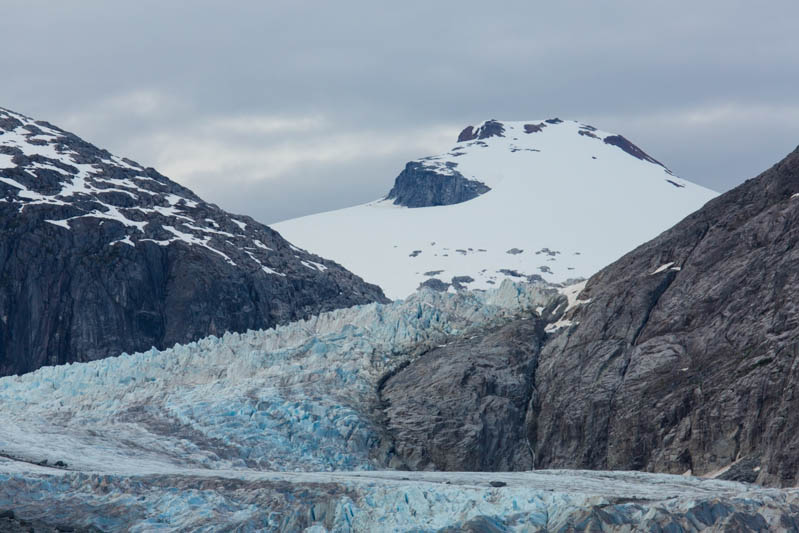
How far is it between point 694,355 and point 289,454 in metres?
26.7

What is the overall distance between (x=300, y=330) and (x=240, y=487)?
3376 centimetres

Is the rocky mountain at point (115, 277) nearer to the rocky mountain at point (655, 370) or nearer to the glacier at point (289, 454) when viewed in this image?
the glacier at point (289, 454)

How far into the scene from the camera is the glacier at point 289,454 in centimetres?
5862

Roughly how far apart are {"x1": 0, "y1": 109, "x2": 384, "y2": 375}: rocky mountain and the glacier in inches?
1721

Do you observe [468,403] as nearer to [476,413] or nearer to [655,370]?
[476,413]

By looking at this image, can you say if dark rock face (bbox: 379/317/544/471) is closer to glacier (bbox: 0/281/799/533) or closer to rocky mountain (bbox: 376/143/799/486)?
rocky mountain (bbox: 376/143/799/486)

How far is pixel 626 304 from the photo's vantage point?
8725 cm

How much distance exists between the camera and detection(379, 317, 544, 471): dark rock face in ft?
274

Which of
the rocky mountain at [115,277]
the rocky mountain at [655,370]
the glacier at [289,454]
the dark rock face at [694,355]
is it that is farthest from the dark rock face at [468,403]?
the rocky mountain at [115,277]

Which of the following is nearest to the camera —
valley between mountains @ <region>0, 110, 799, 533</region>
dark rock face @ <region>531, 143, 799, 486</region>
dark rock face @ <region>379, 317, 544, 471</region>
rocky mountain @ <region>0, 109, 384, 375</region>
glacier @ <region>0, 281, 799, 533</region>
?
glacier @ <region>0, 281, 799, 533</region>

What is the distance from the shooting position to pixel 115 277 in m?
144

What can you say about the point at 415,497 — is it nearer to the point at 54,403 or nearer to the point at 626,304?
the point at 626,304

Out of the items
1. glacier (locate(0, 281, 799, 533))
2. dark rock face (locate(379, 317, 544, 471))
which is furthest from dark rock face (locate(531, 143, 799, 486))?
glacier (locate(0, 281, 799, 533))

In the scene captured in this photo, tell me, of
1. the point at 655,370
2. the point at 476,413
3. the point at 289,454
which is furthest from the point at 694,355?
the point at 289,454
